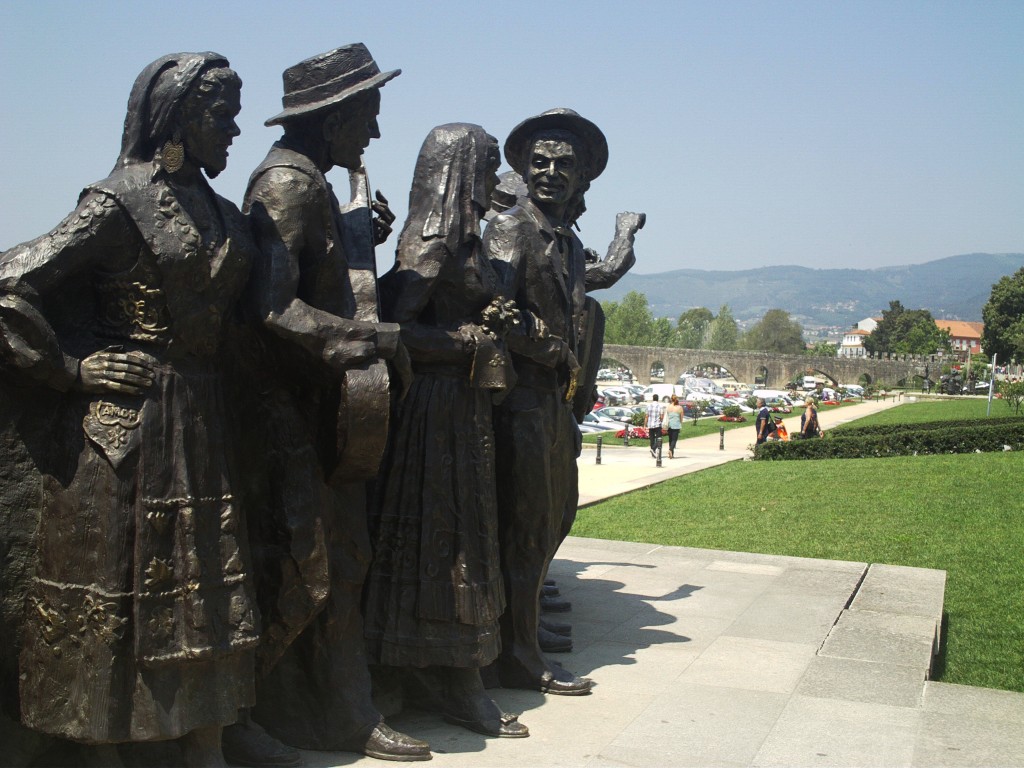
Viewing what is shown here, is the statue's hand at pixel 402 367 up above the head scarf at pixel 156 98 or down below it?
below

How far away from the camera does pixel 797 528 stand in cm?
1221

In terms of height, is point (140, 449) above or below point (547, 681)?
above

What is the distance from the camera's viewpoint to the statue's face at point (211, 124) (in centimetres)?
374

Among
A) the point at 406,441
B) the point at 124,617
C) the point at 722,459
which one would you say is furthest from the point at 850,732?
the point at 722,459

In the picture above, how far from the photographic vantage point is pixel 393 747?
4195mm

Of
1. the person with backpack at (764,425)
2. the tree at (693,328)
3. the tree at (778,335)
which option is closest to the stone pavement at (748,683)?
the person with backpack at (764,425)

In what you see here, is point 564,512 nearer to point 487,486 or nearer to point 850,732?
point 487,486

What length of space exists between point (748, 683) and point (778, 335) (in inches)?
5751

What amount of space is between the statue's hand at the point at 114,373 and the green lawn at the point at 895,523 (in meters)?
4.93

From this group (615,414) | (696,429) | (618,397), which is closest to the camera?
(696,429)

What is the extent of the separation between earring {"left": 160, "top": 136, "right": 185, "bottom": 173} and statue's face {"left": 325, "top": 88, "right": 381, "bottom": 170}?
76 cm

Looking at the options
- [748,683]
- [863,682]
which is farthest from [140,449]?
[863,682]

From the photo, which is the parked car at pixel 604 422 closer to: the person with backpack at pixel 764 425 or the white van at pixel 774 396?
the person with backpack at pixel 764 425

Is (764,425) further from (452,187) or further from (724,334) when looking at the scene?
(724,334)
